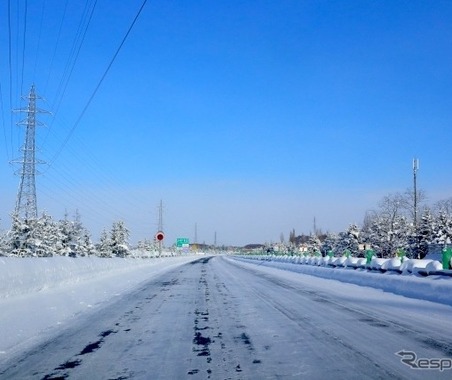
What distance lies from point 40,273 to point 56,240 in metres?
58.5

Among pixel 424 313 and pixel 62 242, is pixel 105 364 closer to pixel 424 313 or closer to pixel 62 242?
pixel 424 313

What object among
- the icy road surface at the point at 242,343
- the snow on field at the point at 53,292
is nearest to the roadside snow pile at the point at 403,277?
the snow on field at the point at 53,292

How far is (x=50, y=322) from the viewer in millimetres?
10859

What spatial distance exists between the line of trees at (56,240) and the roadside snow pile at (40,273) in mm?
24466

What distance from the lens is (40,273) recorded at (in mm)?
17031

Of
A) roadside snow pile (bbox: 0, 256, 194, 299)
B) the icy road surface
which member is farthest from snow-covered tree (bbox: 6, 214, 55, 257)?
the icy road surface

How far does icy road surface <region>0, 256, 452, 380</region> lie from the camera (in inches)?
252

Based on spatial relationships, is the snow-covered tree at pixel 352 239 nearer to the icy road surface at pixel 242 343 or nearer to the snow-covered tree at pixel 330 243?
the snow-covered tree at pixel 330 243

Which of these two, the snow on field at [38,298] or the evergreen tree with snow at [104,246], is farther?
the evergreen tree with snow at [104,246]

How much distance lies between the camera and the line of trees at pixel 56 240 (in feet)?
173

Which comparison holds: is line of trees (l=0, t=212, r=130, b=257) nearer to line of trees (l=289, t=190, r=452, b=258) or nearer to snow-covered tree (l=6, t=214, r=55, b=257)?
snow-covered tree (l=6, t=214, r=55, b=257)

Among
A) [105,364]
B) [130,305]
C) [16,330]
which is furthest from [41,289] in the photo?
[105,364]

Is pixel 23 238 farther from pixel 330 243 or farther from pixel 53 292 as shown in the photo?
pixel 330 243

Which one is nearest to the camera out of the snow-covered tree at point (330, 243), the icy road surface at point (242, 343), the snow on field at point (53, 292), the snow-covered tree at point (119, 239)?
the icy road surface at point (242, 343)
